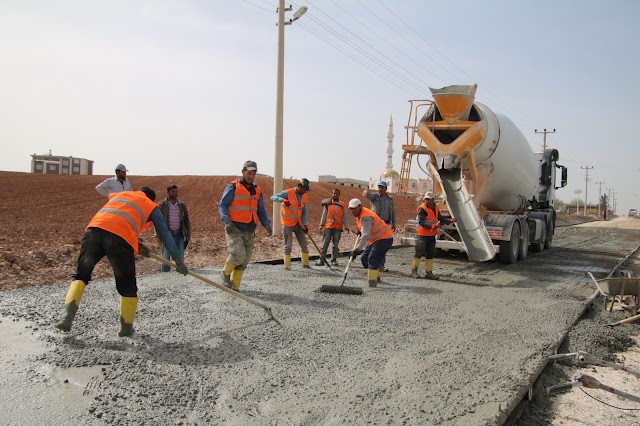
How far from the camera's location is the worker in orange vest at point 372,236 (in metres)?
7.15

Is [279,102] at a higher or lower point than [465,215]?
higher

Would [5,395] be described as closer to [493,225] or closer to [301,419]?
[301,419]

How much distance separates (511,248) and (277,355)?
7933 millimetres

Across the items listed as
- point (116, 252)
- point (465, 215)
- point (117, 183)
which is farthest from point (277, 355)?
point (465, 215)

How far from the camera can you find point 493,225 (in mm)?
10281

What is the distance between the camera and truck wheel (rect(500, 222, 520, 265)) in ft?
34.1

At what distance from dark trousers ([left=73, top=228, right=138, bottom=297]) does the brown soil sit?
277 centimetres

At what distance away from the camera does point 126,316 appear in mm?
4223

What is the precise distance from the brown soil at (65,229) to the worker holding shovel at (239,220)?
8.36 feet

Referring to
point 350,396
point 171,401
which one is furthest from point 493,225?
point 171,401

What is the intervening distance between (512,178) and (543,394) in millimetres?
8335

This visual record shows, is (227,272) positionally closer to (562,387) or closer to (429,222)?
(429,222)

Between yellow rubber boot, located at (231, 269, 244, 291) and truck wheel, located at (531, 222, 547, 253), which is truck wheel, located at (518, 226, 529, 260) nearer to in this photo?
truck wheel, located at (531, 222, 547, 253)

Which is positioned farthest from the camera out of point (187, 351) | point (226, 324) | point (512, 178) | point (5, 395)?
point (512, 178)
